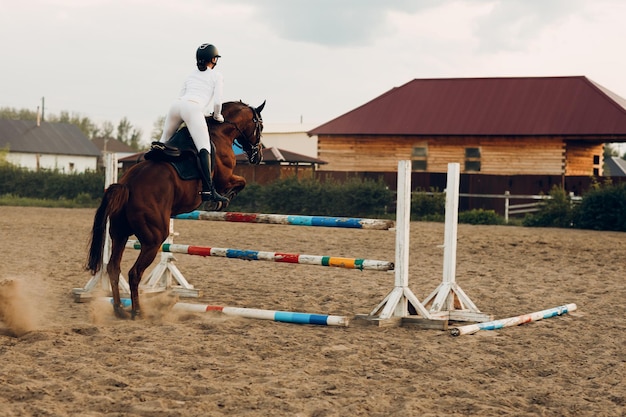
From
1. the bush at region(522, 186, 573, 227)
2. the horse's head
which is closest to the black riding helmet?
the horse's head

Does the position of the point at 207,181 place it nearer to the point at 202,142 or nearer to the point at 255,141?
the point at 202,142

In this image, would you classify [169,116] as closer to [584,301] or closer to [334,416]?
[334,416]

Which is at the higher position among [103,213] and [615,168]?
[615,168]

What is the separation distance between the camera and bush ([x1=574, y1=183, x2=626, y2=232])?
829 inches

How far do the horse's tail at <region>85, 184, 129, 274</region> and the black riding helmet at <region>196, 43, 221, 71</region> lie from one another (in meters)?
1.33

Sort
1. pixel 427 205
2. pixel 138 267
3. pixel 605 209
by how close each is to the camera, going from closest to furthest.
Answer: pixel 138 267 < pixel 605 209 < pixel 427 205

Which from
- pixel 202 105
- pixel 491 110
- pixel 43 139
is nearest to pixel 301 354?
pixel 202 105

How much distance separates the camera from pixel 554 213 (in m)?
22.4

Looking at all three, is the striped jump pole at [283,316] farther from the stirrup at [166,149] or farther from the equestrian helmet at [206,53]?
the equestrian helmet at [206,53]

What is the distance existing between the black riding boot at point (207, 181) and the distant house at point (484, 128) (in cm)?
2361

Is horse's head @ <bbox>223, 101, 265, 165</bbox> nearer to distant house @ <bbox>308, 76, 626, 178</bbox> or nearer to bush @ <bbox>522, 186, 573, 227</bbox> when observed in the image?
bush @ <bbox>522, 186, 573, 227</bbox>

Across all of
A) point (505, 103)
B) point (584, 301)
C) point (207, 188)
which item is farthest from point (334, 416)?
point (505, 103)

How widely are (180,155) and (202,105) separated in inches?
19.9

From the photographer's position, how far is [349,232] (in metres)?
19.1
